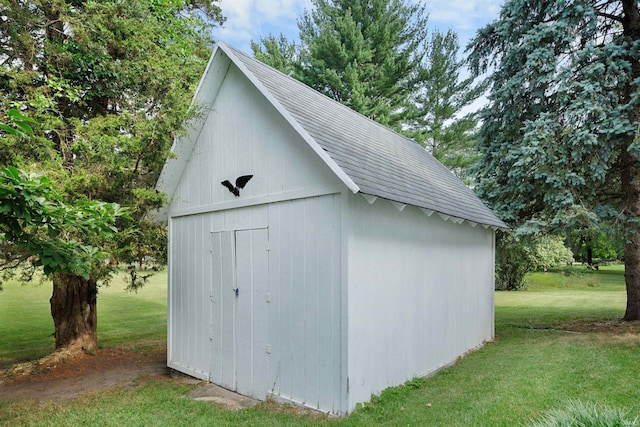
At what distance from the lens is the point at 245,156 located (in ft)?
19.5

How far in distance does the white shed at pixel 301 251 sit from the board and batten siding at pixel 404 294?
25mm

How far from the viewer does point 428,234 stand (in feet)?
21.2

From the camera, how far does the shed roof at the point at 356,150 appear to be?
16.0 feet

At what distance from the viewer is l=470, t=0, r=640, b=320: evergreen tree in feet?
27.7

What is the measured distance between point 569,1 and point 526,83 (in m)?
1.93

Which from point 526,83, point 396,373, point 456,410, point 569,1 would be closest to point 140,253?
point 396,373

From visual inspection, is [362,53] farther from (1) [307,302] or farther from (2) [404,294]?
(1) [307,302]

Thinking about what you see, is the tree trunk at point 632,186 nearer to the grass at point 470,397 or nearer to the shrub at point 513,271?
the grass at point 470,397

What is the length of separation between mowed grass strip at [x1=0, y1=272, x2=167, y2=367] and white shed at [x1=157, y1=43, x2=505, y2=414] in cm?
257

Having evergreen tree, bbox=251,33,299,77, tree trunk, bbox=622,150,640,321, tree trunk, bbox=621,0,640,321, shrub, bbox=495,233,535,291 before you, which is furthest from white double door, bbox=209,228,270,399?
shrub, bbox=495,233,535,291

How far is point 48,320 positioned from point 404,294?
13857 millimetres

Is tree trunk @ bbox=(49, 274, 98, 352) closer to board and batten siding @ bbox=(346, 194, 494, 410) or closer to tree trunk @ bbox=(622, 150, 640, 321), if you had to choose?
board and batten siding @ bbox=(346, 194, 494, 410)

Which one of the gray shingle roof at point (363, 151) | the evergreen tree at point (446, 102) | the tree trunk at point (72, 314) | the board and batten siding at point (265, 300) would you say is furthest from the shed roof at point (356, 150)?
the evergreen tree at point (446, 102)

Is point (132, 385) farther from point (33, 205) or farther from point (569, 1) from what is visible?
point (569, 1)
